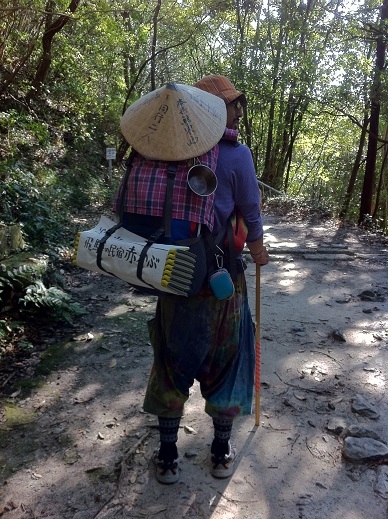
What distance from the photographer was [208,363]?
2.53m

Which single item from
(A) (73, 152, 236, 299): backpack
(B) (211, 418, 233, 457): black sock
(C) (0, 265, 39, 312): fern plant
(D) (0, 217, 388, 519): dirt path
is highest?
(A) (73, 152, 236, 299): backpack

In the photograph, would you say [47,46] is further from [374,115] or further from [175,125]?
[175,125]

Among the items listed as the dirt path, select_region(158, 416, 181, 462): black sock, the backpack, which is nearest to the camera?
the backpack

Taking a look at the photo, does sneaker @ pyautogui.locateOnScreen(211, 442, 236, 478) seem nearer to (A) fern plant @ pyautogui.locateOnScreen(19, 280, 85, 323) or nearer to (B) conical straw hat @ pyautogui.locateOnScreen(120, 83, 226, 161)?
(B) conical straw hat @ pyautogui.locateOnScreen(120, 83, 226, 161)

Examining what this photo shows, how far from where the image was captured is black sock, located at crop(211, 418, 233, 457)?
263 centimetres

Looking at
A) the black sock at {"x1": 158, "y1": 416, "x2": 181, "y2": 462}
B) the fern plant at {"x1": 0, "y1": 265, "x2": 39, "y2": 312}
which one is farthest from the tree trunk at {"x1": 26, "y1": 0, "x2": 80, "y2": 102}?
the black sock at {"x1": 158, "y1": 416, "x2": 181, "y2": 462}

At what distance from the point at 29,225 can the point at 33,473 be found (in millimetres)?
4725

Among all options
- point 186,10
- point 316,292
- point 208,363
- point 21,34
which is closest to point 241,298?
point 208,363

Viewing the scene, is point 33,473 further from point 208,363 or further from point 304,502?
point 304,502

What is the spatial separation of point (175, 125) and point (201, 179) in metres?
0.27

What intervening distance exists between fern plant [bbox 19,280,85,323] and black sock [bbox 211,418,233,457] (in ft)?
8.53

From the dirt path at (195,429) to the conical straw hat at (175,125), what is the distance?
1801 millimetres

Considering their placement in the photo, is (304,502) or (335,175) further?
(335,175)

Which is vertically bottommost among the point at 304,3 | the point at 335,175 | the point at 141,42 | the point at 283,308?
the point at 283,308
